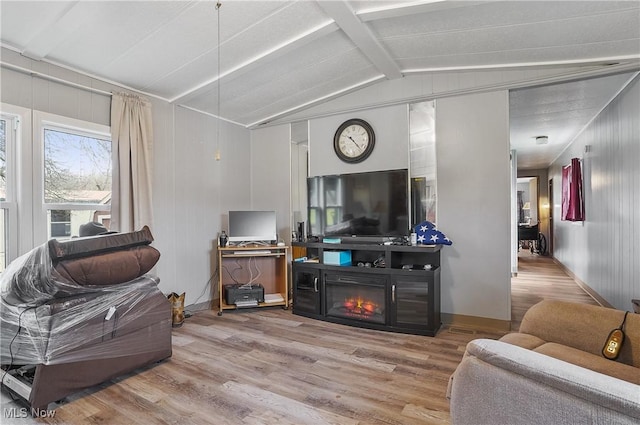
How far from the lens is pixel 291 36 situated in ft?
9.02

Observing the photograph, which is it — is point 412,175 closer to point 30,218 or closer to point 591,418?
point 591,418

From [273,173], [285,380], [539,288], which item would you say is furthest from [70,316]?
[539,288]

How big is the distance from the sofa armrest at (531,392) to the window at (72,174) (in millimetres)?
3380

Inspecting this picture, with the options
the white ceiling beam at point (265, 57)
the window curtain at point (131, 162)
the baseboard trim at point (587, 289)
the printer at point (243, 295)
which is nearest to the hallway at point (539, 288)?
the baseboard trim at point (587, 289)

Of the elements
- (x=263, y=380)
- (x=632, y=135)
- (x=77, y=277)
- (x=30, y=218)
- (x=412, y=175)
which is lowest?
(x=263, y=380)

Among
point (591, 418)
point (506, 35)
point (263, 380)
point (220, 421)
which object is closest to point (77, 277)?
point (220, 421)

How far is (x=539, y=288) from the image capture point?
525cm

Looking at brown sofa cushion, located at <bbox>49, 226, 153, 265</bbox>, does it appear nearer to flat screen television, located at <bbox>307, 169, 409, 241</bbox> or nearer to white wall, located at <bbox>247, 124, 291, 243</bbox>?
flat screen television, located at <bbox>307, 169, 409, 241</bbox>

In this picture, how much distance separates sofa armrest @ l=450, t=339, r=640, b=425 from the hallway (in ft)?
8.97

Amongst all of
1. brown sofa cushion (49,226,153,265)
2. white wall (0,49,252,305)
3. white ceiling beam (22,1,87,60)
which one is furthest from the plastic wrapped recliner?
white ceiling beam (22,1,87,60)

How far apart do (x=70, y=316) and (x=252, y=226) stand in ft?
7.84

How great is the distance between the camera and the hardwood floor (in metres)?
1.93

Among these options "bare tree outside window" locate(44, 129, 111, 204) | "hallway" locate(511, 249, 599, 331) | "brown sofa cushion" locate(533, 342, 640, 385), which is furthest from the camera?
"hallway" locate(511, 249, 599, 331)

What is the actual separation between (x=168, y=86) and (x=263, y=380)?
296 centimetres
